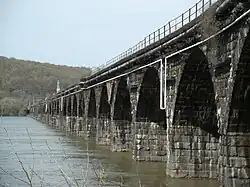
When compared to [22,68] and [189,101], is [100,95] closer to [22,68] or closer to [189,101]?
[189,101]

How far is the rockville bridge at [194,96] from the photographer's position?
1594 centimetres

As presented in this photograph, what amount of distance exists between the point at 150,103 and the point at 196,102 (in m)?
7.21

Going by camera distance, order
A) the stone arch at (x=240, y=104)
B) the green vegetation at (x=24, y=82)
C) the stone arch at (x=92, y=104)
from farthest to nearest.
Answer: the green vegetation at (x=24, y=82)
the stone arch at (x=92, y=104)
the stone arch at (x=240, y=104)

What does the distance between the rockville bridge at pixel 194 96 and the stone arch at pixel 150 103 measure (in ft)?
0.19

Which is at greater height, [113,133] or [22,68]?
[22,68]

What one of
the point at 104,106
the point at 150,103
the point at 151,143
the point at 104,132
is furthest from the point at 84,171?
the point at 104,106

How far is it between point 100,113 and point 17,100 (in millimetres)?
132655

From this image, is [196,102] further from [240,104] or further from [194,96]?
[240,104]

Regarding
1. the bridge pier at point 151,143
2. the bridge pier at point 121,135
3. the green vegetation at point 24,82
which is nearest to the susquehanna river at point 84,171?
the bridge pier at point 151,143

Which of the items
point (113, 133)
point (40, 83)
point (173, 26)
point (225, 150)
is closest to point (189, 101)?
point (173, 26)

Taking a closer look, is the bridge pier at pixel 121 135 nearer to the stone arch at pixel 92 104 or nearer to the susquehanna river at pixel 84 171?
the susquehanna river at pixel 84 171

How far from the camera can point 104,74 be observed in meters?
39.7

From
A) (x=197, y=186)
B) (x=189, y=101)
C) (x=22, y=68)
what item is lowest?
(x=197, y=186)

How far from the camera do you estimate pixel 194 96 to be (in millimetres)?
22578
